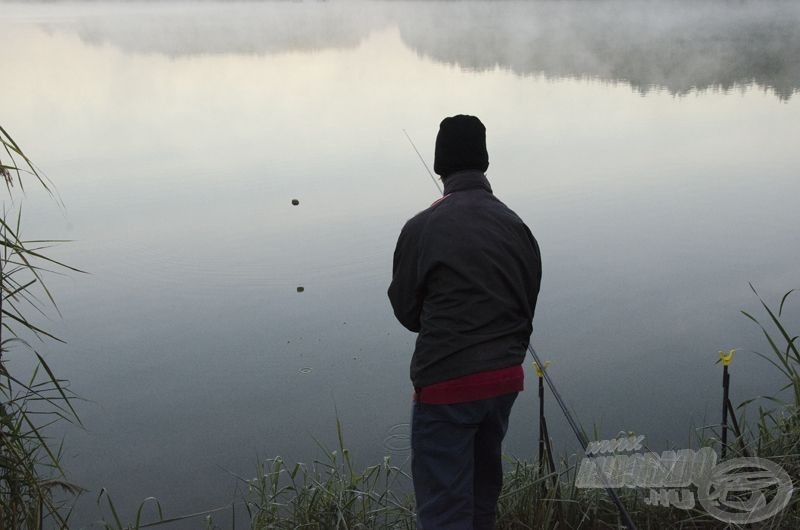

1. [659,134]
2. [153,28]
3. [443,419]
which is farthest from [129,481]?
[153,28]

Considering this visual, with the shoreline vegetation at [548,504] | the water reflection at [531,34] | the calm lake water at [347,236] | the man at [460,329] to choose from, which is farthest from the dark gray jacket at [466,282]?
the water reflection at [531,34]

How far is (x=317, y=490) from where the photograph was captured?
2.49 m

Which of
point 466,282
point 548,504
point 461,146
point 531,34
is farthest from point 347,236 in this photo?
point 531,34

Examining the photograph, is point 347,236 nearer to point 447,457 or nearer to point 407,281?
point 407,281

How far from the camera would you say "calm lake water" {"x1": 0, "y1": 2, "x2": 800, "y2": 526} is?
3.57 metres

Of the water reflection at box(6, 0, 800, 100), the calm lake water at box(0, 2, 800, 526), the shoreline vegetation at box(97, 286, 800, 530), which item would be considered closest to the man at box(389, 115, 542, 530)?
the shoreline vegetation at box(97, 286, 800, 530)

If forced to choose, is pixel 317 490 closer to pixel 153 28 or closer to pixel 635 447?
pixel 635 447

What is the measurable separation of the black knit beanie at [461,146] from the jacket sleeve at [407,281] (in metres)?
0.19

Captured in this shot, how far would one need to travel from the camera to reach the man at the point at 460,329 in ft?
6.06

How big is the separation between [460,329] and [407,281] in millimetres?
180

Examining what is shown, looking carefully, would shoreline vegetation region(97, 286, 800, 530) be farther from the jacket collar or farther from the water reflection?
the water reflection

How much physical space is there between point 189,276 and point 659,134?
5372 mm

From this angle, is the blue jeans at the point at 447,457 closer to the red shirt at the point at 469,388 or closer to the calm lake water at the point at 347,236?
the red shirt at the point at 469,388

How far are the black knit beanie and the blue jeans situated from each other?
538 millimetres
